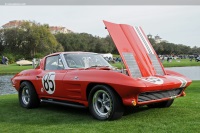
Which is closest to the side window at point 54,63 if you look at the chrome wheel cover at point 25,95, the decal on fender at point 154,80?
the chrome wheel cover at point 25,95

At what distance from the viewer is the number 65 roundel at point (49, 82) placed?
6.40 metres

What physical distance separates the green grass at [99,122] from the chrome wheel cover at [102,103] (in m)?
0.21

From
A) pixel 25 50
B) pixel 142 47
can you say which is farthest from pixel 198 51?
pixel 142 47

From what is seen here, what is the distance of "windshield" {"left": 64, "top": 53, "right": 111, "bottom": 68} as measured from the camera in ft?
21.4

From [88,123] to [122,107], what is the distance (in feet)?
2.32

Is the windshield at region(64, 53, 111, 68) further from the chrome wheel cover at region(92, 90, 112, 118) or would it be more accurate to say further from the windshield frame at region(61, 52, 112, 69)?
the chrome wheel cover at region(92, 90, 112, 118)

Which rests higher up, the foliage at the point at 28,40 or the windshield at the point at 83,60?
the foliage at the point at 28,40

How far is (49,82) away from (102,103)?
1646 millimetres

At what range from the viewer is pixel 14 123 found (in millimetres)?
5539

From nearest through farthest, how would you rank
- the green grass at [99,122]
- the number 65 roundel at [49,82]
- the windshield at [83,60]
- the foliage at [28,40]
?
the green grass at [99,122], the number 65 roundel at [49,82], the windshield at [83,60], the foliage at [28,40]

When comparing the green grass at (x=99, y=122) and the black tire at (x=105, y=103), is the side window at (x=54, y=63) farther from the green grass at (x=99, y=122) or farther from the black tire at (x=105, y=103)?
the black tire at (x=105, y=103)

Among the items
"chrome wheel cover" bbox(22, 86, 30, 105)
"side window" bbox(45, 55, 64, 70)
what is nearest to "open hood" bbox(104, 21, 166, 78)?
"side window" bbox(45, 55, 64, 70)

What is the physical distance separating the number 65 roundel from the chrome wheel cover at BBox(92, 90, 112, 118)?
50.2 inches

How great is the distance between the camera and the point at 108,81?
5.16m
